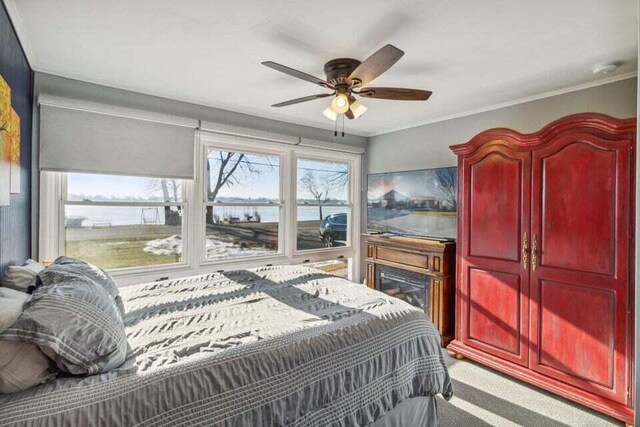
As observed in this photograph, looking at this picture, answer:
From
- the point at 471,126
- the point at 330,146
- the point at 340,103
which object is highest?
the point at 471,126

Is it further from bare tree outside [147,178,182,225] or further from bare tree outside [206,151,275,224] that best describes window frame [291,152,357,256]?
bare tree outside [147,178,182,225]

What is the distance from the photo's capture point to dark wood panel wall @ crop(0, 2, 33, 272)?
1777 mm

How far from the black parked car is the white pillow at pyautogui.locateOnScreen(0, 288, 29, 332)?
3.40m

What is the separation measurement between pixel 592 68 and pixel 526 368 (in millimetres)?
2408

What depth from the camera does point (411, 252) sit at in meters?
3.55

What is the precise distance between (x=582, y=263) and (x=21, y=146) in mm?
4059

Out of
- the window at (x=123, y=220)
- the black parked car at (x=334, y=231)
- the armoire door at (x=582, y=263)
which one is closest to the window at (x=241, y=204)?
the window at (x=123, y=220)

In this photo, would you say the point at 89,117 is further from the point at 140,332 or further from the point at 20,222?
the point at 140,332

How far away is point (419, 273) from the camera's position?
11.4 feet

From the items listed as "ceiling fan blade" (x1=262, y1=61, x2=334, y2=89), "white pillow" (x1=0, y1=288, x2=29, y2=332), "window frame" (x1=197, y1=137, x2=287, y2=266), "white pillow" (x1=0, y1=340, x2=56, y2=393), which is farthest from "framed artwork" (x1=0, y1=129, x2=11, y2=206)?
"window frame" (x1=197, y1=137, x2=287, y2=266)

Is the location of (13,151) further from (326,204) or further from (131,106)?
(326,204)

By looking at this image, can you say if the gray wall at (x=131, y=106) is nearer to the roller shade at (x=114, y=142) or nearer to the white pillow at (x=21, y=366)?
the roller shade at (x=114, y=142)

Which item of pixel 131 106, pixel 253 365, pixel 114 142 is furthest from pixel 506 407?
pixel 131 106

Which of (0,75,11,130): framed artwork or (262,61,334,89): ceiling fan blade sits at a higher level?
(262,61,334,89): ceiling fan blade
